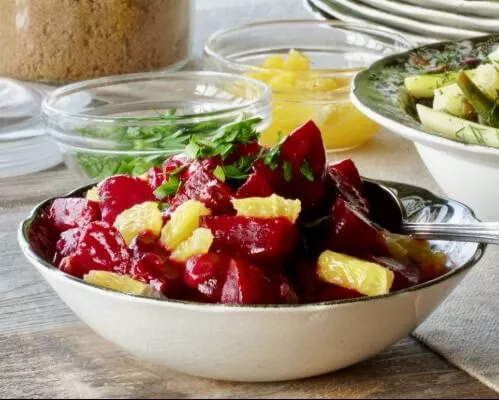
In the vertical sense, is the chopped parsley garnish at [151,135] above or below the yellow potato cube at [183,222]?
below

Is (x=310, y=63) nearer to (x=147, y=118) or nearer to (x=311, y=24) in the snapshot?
(x=311, y=24)

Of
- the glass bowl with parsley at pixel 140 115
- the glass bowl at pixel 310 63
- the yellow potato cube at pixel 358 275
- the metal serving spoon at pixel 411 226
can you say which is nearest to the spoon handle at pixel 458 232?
the metal serving spoon at pixel 411 226

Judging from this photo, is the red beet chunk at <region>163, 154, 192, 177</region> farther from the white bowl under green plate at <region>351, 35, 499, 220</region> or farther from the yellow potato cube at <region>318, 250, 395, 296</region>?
the white bowl under green plate at <region>351, 35, 499, 220</region>

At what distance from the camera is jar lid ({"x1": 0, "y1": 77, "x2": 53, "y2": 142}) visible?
151 centimetres

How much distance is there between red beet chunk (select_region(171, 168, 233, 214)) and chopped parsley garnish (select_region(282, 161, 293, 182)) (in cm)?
4

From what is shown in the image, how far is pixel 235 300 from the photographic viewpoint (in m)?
0.78

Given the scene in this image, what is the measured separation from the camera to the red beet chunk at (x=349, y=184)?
91 centimetres

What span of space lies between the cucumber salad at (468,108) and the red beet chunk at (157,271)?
0.42 m

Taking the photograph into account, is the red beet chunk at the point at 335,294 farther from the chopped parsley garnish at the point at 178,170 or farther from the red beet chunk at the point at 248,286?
the chopped parsley garnish at the point at 178,170

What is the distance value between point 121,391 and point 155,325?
0.29 feet

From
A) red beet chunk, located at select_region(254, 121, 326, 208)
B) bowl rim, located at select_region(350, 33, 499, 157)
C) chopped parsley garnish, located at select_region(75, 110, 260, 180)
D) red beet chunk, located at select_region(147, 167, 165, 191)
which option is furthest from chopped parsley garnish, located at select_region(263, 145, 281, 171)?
chopped parsley garnish, located at select_region(75, 110, 260, 180)

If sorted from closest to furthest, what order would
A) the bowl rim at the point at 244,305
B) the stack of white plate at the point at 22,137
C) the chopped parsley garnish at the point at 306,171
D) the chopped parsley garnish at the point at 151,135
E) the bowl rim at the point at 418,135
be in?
the bowl rim at the point at 244,305
the chopped parsley garnish at the point at 306,171
the bowl rim at the point at 418,135
the chopped parsley garnish at the point at 151,135
the stack of white plate at the point at 22,137

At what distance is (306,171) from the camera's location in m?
0.86

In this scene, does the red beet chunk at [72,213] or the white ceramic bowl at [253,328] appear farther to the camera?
the red beet chunk at [72,213]
